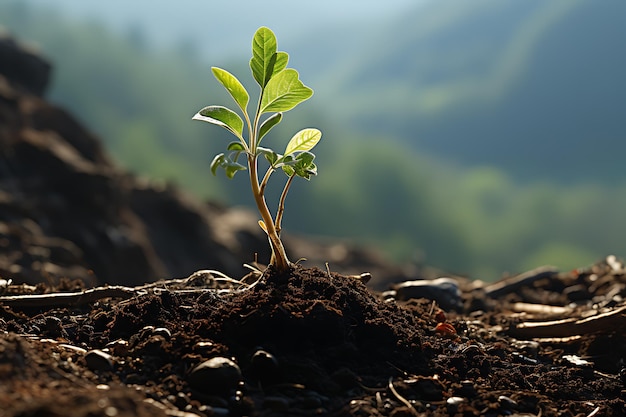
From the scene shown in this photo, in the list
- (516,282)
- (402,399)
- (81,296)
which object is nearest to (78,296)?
(81,296)

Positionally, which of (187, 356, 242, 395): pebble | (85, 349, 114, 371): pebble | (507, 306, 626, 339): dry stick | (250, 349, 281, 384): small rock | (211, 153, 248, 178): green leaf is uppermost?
(211, 153, 248, 178): green leaf

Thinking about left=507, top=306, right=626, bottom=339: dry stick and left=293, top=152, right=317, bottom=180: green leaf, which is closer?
left=293, top=152, right=317, bottom=180: green leaf

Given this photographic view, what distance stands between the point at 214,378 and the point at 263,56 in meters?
1.53

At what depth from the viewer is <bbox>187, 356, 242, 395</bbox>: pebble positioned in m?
2.86

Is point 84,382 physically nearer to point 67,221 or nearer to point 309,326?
point 309,326

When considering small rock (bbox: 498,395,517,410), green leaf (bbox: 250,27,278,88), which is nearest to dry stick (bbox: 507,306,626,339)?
small rock (bbox: 498,395,517,410)

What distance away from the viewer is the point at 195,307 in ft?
11.8

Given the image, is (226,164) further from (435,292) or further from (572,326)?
(572,326)

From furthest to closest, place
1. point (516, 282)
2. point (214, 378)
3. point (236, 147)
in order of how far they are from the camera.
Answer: point (516, 282), point (236, 147), point (214, 378)

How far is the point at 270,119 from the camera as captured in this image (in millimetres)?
3535

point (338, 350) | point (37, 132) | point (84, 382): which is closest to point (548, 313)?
point (338, 350)

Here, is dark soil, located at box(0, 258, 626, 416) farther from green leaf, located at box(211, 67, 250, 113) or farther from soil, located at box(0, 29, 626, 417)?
green leaf, located at box(211, 67, 250, 113)

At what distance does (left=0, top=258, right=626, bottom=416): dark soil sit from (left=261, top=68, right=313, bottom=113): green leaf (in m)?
0.84

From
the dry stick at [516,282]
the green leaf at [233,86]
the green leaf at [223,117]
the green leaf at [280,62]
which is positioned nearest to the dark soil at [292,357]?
the green leaf at [223,117]
